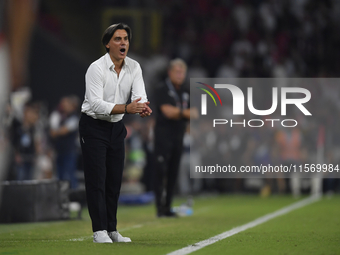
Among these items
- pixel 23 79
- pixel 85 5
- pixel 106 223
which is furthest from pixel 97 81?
pixel 85 5

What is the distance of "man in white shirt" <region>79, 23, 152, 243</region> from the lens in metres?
5.99

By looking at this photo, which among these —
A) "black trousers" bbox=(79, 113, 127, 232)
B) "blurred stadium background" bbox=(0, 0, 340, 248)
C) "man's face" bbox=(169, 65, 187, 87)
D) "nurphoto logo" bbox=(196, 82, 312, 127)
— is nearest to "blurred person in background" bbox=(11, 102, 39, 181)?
"blurred stadium background" bbox=(0, 0, 340, 248)

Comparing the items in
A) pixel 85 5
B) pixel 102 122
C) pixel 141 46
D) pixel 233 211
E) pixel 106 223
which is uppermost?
pixel 85 5

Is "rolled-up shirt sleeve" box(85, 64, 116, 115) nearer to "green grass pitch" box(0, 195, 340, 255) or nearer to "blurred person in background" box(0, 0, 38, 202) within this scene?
"blurred person in background" box(0, 0, 38, 202)

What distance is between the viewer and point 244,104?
14.3 m

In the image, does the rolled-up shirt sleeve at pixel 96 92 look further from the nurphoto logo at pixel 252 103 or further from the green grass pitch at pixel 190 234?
the nurphoto logo at pixel 252 103

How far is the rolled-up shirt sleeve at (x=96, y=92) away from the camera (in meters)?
5.87

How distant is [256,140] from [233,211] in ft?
17.5

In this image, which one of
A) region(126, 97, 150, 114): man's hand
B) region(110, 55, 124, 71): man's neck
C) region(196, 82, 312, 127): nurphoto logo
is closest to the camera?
region(126, 97, 150, 114): man's hand

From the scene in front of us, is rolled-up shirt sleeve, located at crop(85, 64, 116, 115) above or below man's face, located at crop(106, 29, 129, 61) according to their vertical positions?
below

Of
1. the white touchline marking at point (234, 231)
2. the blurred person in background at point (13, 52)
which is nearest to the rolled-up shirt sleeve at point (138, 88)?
the blurred person in background at point (13, 52)

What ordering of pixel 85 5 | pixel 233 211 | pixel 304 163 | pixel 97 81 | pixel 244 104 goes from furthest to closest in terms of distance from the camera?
pixel 85 5 < pixel 304 163 < pixel 244 104 < pixel 233 211 < pixel 97 81

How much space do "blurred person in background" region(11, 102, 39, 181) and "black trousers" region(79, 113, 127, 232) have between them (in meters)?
6.68

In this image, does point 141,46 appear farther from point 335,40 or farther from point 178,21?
point 335,40
